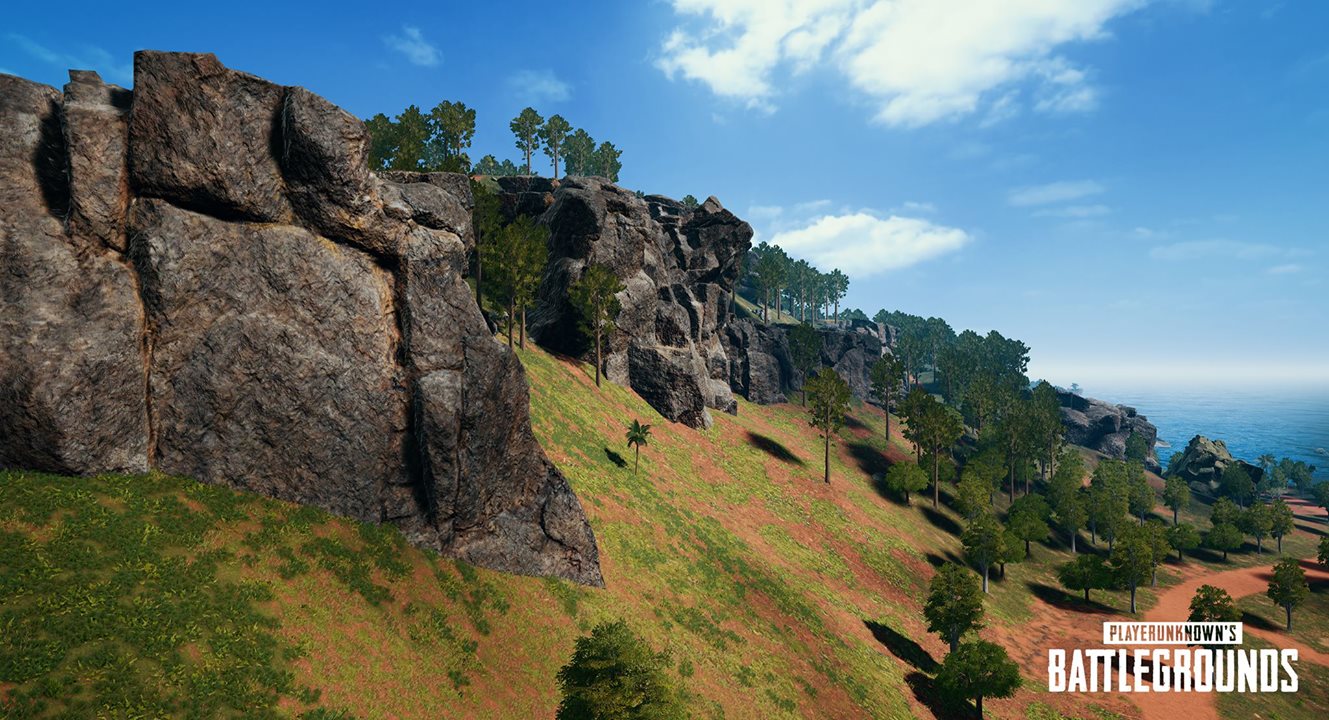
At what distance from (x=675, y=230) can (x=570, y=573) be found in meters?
87.6

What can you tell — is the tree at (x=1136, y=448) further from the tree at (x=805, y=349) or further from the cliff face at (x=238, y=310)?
the cliff face at (x=238, y=310)

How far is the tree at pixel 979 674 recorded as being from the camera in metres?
36.5

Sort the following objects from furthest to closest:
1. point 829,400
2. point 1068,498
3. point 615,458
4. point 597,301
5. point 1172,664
A: point 1068,498 → point 829,400 → point 597,301 → point 1172,664 → point 615,458

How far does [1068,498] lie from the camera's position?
307 feet

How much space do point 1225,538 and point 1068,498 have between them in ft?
104

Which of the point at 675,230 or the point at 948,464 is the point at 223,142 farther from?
the point at 948,464

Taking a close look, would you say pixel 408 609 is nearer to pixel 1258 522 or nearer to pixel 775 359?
pixel 775 359

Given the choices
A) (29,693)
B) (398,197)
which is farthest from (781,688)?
(398,197)

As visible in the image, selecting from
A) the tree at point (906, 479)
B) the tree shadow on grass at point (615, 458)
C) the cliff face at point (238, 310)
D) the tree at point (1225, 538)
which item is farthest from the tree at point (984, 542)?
the tree at point (1225, 538)

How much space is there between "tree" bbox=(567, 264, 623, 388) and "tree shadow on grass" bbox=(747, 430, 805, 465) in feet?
97.5

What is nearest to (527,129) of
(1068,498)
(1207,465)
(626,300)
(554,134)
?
(554,134)

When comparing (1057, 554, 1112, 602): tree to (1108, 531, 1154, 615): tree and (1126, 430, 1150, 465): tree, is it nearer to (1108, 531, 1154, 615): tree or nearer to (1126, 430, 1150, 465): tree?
(1108, 531, 1154, 615): tree

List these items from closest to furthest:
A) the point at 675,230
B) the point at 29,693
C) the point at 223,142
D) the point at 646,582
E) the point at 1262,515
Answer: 1. the point at 29,693
2. the point at 223,142
3. the point at 646,582
4. the point at 1262,515
5. the point at 675,230

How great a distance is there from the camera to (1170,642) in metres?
61.0
